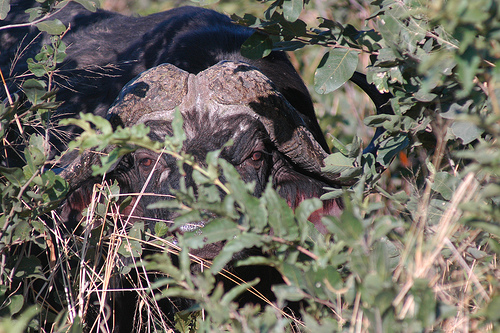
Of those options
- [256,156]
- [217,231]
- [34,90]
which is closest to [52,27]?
[34,90]

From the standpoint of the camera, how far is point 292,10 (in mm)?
2629

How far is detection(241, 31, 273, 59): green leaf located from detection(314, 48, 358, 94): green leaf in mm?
372

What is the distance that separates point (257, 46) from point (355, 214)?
1.62m

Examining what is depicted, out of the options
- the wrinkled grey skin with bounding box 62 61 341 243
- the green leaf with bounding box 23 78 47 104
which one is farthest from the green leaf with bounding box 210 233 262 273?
the wrinkled grey skin with bounding box 62 61 341 243

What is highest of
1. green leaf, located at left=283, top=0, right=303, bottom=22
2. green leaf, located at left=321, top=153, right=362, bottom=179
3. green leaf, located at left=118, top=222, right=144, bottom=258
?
green leaf, located at left=283, top=0, right=303, bottom=22

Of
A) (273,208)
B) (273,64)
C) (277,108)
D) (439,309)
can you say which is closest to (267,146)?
(277,108)

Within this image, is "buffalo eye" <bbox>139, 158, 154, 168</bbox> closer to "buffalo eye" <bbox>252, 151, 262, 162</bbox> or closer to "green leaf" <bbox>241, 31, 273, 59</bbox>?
"buffalo eye" <bbox>252, 151, 262, 162</bbox>

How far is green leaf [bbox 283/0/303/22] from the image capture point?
2.62 m

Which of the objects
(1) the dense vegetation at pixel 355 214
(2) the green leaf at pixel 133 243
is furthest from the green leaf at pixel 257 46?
(2) the green leaf at pixel 133 243

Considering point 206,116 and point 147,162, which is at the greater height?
point 206,116

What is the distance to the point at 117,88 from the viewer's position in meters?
4.17

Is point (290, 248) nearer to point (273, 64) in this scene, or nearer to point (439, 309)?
point (439, 309)

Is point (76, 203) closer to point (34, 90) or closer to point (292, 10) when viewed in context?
point (34, 90)

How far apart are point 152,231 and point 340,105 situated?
3.50 m
